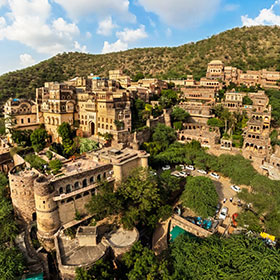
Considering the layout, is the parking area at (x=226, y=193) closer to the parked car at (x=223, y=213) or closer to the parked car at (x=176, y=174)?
the parked car at (x=176, y=174)

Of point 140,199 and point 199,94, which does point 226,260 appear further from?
point 199,94

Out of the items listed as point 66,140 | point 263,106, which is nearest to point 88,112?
point 66,140

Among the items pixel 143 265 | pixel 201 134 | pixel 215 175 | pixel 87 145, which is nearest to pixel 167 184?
pixel 215 175

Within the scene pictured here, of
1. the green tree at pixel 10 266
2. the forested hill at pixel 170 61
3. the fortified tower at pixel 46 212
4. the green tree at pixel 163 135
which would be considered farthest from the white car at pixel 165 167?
the forested hill at pixel 170 61

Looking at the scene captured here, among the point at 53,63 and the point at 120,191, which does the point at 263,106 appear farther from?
the point at 53,63

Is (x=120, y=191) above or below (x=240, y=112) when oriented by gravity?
below

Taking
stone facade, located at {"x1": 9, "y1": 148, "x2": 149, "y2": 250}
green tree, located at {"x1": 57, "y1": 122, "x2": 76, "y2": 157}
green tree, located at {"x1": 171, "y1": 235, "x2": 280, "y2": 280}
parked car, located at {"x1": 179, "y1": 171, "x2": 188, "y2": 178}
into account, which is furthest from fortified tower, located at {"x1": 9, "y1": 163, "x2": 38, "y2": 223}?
parked car, located at {"x1": 179, "y1": 171, "x2": 188, "y2": 178}
